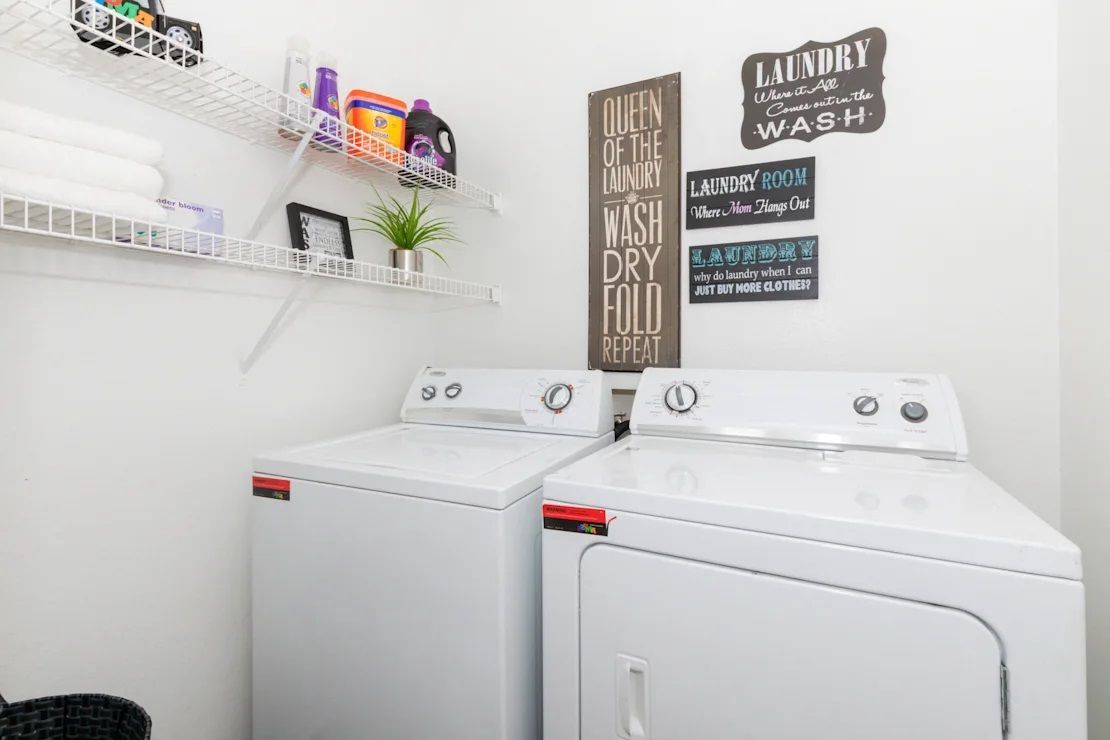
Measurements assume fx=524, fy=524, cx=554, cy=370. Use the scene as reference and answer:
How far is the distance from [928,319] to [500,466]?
1.25 meters

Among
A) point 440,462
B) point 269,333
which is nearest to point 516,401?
point 440,462

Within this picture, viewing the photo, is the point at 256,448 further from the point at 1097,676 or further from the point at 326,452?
the point at 1097,676

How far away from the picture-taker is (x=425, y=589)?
1044 millimetres

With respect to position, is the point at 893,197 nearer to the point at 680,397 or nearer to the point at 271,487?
the point at 680,397

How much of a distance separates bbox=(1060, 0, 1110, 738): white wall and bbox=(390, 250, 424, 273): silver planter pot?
1736 millimetres

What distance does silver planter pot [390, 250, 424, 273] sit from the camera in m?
1.71

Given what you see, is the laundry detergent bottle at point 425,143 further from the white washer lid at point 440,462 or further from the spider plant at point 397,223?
the white washer lid at point 440,462

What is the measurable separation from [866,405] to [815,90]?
0.97m

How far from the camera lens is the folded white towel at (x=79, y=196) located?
87 cm

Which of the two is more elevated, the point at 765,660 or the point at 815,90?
the point at 815,90

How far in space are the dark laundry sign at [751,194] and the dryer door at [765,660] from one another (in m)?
1.18

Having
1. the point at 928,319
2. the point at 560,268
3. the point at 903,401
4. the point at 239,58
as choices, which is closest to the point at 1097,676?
the point at 903,401

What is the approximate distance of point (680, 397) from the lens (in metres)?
1.44

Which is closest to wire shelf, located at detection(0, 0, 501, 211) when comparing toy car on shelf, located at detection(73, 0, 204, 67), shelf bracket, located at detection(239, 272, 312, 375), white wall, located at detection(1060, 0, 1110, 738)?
toy car on shelf, located at detection(73, 0, 204, 67)
